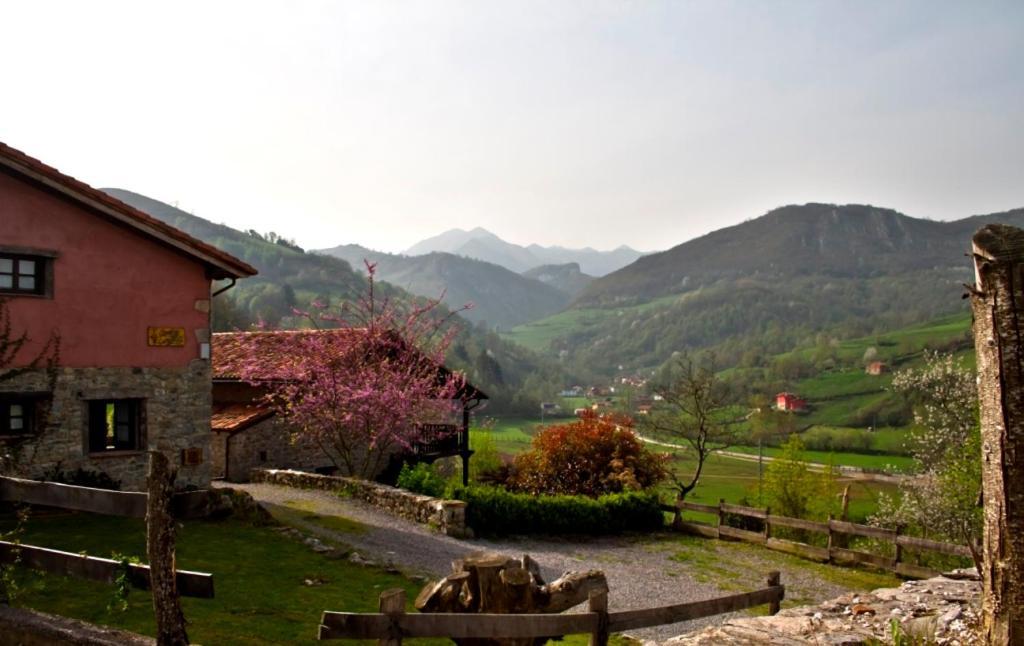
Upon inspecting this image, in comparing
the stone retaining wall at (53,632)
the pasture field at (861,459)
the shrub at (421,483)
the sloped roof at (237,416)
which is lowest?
the pasture field at (861,459)

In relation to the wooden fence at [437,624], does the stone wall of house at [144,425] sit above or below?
above

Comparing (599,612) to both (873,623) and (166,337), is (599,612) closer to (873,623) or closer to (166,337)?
(873,623)

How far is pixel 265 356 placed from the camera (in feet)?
83.7

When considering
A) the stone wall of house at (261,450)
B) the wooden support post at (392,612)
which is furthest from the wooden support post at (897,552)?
the stone wall of house at (261,450)

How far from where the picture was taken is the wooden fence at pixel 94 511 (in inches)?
208

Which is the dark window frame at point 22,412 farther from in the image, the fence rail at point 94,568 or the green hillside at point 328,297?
the green hillside at point 328,297

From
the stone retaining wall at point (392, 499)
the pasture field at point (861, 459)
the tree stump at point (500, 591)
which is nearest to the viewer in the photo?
the tree stump at point (500, 591)

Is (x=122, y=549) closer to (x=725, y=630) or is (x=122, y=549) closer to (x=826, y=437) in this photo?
(x=725, y=630)

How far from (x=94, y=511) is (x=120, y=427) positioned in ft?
37.2

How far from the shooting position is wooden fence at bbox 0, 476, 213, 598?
17.4 feet

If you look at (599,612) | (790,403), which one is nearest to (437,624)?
(599,612)

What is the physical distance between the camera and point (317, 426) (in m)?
22.3

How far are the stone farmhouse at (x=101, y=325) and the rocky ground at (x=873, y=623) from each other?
12.1 m

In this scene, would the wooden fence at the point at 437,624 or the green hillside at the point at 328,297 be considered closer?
the wooden fence at the point at 437,624
